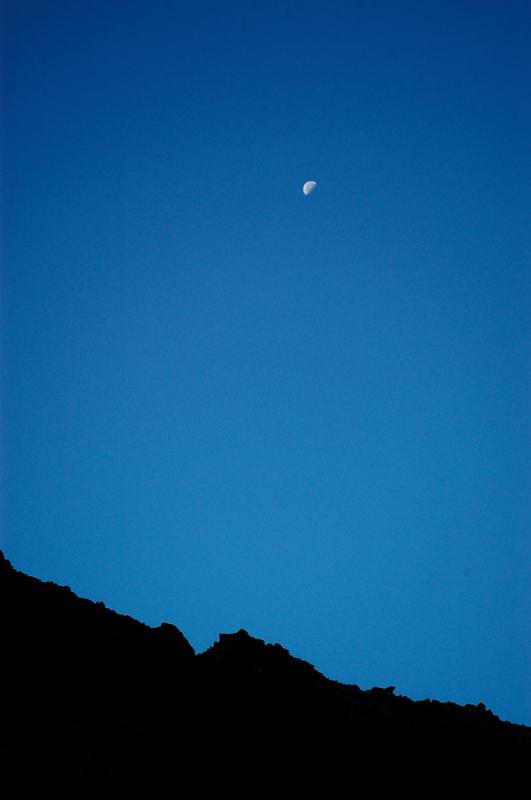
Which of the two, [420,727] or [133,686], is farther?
[420,727]

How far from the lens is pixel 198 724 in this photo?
12.1 metres

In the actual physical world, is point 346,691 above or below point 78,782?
above

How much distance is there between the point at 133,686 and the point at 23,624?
317cm

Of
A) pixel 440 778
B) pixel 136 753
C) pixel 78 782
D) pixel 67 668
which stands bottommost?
pixel 78 782

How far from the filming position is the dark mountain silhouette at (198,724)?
9984 millimetres

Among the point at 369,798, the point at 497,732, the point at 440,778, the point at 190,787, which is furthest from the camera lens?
the point at 497,732

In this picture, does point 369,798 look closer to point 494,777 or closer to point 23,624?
point 494,777

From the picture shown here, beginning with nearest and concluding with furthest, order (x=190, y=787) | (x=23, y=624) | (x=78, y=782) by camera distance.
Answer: (x=78, y=782) < (x=190, y=787) < (x=23, y=624)

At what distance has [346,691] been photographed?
54.1 feet

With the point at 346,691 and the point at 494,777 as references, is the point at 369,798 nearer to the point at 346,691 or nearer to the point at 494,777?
the point at 494,777

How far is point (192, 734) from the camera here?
11742 millimetres

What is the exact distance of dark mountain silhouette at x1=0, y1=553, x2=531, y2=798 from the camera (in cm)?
998

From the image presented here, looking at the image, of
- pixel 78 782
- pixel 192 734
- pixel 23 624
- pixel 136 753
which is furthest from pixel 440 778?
pixel 23 624

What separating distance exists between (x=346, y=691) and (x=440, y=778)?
4.29m
